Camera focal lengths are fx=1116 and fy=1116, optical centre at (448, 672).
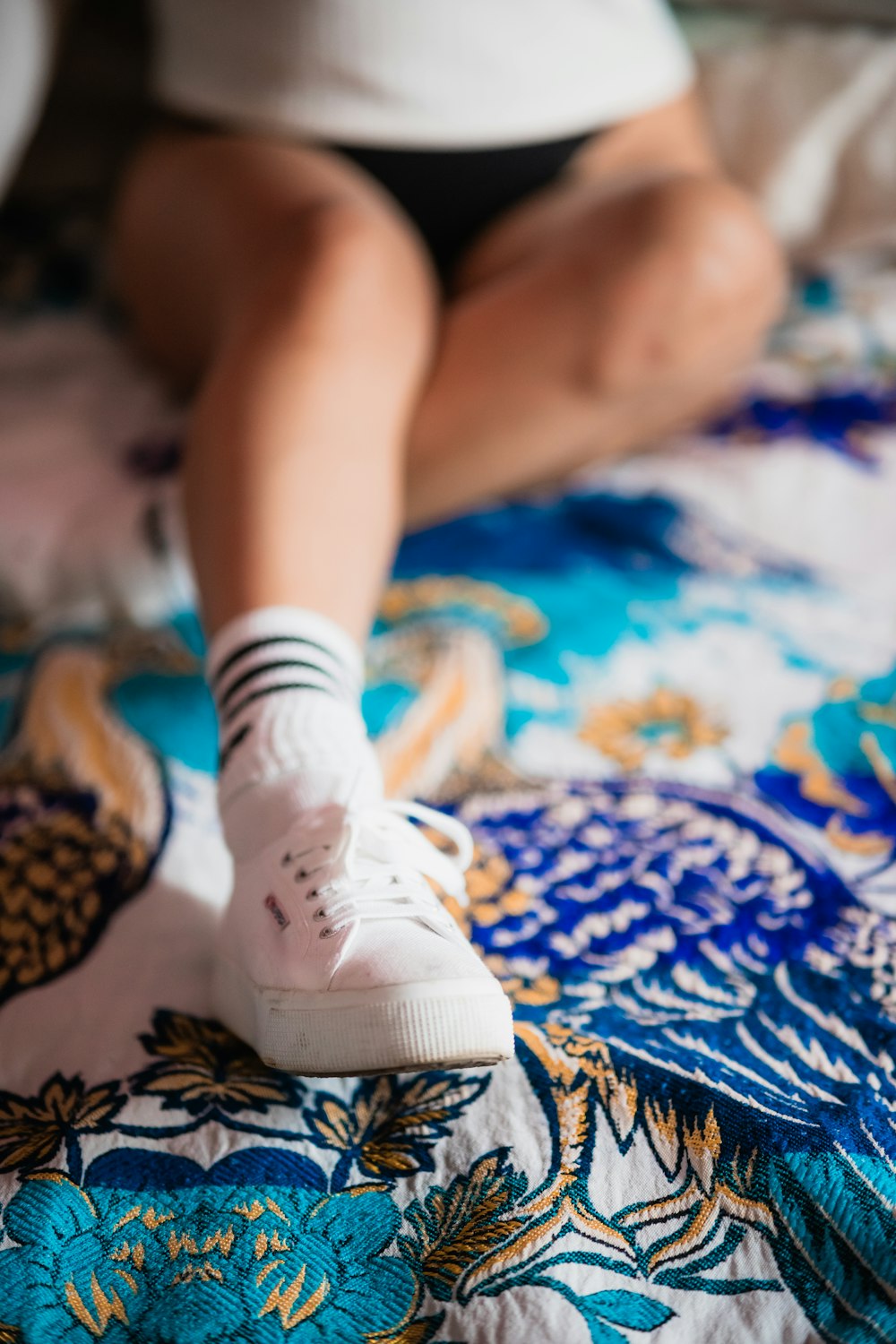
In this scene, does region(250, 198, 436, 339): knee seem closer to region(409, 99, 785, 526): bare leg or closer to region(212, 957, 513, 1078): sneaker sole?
region(409, 99, 785, 526): bare leg

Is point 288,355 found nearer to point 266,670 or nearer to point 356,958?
point 266,670

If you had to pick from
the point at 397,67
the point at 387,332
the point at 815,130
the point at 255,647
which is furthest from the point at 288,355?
the point at 815,130

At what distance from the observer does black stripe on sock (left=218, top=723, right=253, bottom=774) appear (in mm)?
547

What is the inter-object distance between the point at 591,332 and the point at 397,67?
0.27 meters

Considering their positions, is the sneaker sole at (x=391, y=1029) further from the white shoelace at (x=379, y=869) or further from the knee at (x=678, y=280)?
the knee at (x=678, y=280)

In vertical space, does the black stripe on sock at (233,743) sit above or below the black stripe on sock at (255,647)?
below

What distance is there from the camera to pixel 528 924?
22.5 inches

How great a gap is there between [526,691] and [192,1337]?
0.42 m

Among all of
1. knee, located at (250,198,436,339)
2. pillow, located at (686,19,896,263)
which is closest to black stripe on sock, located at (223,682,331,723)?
knee, located at (250,198,436,339)

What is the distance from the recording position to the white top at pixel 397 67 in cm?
84

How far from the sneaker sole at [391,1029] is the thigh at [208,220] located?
0.50m

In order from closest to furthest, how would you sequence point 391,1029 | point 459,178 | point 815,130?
point 391,1029 → point 459,178 → point 815,130

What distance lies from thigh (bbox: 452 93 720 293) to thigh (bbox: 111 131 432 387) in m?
0.06

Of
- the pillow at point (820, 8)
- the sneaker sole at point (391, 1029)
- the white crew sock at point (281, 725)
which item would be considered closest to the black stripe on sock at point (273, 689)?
the white crew sock at point (281, 725)
